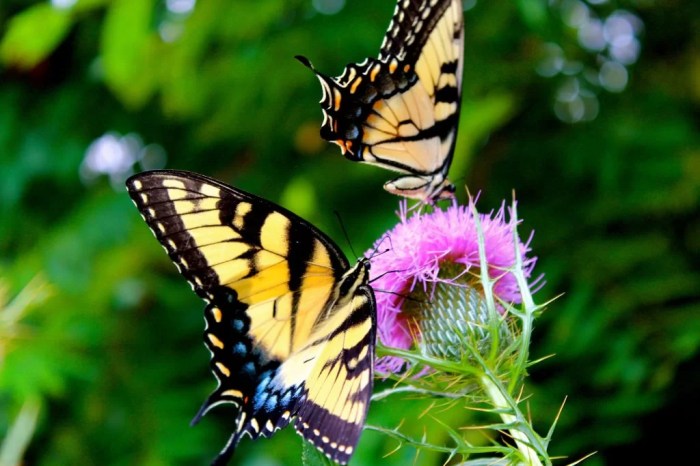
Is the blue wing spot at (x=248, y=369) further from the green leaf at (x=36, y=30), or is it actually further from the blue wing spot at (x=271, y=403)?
the green leaf at (x=36, y=30)

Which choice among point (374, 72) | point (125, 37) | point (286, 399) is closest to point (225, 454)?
point (286, 399)

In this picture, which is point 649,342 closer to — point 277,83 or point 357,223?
point 357,223

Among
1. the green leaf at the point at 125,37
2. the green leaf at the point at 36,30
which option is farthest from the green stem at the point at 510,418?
the green leaf at the point at 36,30

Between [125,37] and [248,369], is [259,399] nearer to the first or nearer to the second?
[248,369]

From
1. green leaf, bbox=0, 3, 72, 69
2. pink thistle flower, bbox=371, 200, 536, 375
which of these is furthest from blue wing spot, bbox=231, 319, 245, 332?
green leaf, bbox=0, 3, 72, 69

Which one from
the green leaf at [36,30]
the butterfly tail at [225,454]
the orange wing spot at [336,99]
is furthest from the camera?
the green leaf at [36,30]

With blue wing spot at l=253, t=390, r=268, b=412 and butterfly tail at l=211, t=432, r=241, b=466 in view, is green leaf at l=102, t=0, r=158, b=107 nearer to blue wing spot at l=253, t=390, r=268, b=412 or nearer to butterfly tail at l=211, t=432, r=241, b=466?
blue wing spot at l=253, t=390, r=268, b=412

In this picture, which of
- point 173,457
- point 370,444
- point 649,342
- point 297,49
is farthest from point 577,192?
Answer: point 173,457
